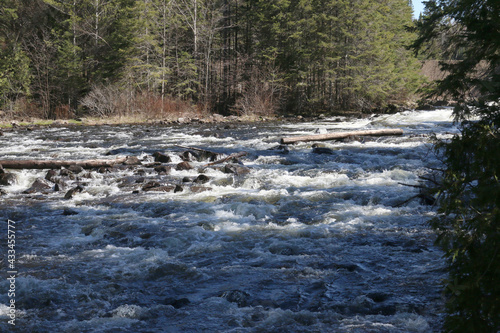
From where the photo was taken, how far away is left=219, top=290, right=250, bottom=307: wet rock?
16.3 ft

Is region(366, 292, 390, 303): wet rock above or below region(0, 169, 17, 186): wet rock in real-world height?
below

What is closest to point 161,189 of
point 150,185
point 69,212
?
point 150,185

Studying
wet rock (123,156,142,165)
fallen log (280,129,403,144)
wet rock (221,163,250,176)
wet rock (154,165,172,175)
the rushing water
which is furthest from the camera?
fallen log (280,129,403,144)

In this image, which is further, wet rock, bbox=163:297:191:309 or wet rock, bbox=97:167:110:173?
wet rock, bbox=97:167:110:173

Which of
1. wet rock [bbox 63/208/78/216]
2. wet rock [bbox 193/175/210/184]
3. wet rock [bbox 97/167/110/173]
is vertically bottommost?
wet rock [bbox 63/208/78/216]

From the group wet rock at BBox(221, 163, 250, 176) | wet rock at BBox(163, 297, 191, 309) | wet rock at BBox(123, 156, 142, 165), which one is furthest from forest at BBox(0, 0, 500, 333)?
wet rock at BBox(163, 297, 191, 309)

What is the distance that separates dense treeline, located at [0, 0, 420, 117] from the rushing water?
2399 centimetres

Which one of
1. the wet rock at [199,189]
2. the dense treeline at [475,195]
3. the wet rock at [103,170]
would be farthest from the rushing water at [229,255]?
the dense treeline at [475,195]

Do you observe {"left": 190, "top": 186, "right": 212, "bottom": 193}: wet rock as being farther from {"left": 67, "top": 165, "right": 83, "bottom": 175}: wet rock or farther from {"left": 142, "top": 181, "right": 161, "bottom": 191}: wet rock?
{"left": 67, "top": 165, "right": 83, "bottom": 175}: wet rock

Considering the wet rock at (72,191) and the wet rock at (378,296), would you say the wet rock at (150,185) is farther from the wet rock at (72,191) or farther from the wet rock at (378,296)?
the wet rock at (378,296)

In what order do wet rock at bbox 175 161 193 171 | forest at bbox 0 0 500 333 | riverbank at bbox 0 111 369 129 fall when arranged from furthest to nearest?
forest at bbox 0 0 500 333, riverbank at bbox 0 111 369 129, wet rock at bbox 175 161 193 171

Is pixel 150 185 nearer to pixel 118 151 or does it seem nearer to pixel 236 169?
pixel 236 169

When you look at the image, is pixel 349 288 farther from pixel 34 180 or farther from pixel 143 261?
pixel 34 180

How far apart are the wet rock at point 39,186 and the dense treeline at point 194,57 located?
72.0 ft
